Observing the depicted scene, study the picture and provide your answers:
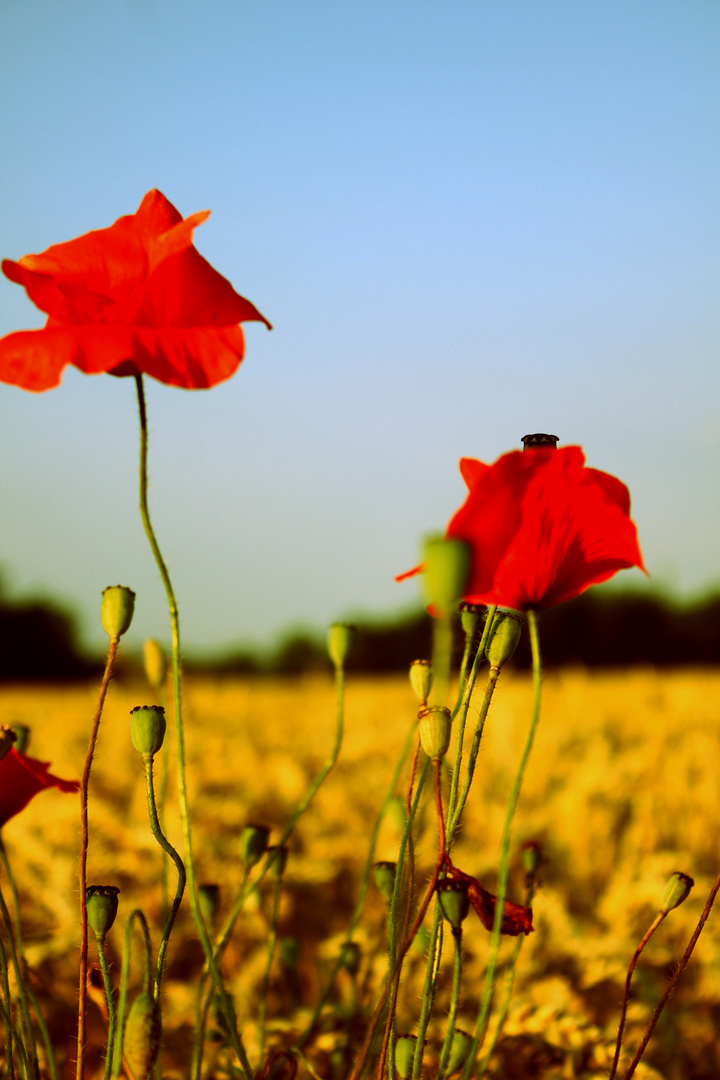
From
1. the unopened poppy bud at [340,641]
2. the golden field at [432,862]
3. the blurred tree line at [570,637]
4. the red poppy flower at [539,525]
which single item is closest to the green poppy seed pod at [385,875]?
the golden field at [432,862]

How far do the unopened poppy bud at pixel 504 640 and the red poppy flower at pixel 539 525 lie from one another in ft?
0.05

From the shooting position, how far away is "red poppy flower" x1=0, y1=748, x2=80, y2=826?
721 millimetres

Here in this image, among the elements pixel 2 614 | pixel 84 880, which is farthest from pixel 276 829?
pixel 2 614

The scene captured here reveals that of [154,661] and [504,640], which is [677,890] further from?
[154,661]

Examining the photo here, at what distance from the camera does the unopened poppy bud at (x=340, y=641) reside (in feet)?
2.62

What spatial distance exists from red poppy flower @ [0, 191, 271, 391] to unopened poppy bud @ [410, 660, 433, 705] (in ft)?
0.84

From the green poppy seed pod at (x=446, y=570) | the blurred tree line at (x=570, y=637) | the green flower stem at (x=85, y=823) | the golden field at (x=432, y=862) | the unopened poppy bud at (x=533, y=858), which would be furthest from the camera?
the blurred tree line at (x=570, y=637)

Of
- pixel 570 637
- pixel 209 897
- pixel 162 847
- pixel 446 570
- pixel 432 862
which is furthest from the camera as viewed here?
pixel 570 637

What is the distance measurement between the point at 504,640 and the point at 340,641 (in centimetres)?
21

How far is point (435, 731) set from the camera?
568 mm

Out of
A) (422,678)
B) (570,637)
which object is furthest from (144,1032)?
(570,637)

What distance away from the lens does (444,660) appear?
1.78ft

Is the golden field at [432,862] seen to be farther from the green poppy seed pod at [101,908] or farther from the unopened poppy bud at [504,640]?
the green poppy seed pod at [101,908]

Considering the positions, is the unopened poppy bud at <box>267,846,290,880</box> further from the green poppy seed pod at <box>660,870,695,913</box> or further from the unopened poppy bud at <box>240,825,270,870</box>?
the green poppy seed pod at <box>660,870,695,913</box>
